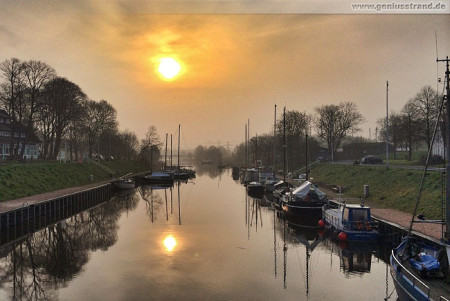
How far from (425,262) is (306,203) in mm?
15469

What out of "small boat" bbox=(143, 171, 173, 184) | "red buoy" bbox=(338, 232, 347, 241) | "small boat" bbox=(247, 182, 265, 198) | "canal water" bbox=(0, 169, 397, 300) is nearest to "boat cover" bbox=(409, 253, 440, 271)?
"canal water" bbox=(0, 169, 397, 300)

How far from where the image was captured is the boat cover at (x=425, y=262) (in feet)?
44.2

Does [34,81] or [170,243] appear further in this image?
[34,81]

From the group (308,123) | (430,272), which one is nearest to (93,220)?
(430,272)

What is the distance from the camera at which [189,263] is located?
1947 cm

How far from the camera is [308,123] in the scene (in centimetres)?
8350

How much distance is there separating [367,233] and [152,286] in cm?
1314

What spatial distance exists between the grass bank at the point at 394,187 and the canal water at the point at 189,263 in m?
6.16

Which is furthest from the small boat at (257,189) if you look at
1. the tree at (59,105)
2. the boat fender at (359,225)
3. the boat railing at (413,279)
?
the boat railing at (413,279)

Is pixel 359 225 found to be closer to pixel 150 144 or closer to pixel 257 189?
pixel 257 189

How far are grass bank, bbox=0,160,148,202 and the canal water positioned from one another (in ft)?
25.5

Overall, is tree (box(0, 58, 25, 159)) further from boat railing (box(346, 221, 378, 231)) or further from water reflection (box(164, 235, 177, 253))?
boat railing (box(346, 221, 378, 231))

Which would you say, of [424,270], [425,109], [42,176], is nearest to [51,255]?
[424,270]

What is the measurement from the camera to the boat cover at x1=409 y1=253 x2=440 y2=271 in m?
13.5
